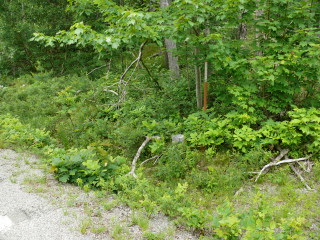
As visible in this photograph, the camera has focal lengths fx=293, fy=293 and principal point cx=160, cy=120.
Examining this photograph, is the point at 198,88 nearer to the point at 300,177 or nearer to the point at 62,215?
the point at 300,177

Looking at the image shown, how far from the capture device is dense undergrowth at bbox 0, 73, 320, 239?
13.9ft

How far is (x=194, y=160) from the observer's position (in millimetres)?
6320

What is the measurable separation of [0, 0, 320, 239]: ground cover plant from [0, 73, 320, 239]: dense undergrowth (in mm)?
24

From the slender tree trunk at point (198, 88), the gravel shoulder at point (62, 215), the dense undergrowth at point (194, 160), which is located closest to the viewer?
the gravel shoulder at point (62, 215)

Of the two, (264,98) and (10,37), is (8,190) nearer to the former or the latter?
(264,98)

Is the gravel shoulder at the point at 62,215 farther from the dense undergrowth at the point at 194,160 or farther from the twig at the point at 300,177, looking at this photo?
the twig at the point at 300,177

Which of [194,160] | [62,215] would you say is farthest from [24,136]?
[194,160]

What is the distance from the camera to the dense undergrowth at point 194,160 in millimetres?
4230

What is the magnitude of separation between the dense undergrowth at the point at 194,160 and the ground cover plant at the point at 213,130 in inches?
1.0

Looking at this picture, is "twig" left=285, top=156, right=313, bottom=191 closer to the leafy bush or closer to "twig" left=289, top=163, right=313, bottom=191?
"twig" left=289, top=163, right=313, bottom=191

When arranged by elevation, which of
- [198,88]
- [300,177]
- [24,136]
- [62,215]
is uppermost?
[198,88]

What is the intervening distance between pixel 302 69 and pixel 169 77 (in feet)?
14.5

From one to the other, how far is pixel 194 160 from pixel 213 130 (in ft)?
2.52

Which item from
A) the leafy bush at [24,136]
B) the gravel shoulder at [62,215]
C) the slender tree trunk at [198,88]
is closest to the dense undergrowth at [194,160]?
the leafy bush at [24,136]
